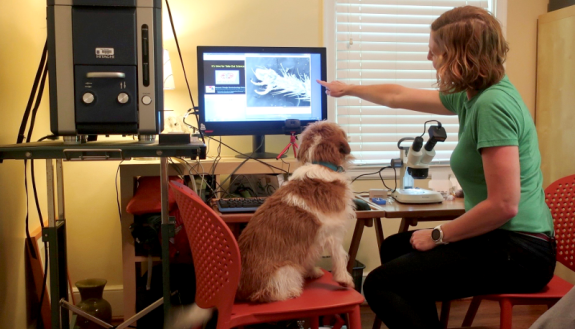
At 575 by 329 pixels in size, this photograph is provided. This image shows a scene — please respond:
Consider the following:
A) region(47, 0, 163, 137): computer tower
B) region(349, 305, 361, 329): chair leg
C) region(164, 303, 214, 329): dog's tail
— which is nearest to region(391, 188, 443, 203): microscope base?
region(349, 305, 361, 329): chair leg

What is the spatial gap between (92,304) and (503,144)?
187 centimetres

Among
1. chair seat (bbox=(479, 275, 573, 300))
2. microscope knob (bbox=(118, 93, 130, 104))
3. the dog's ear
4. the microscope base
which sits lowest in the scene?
chair seat (bbox=(479, 275, 573, 300))

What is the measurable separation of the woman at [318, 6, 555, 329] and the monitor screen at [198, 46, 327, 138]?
0.99m

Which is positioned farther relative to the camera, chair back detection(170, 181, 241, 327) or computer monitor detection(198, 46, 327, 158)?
computer monitor detection(198, 46, 327, 158)

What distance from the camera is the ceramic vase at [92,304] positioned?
219 cm

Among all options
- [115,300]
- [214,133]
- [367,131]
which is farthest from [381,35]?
[115,300]

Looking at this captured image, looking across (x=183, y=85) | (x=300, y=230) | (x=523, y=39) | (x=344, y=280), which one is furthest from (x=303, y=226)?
(x=523, y=39)

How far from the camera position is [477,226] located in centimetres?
147

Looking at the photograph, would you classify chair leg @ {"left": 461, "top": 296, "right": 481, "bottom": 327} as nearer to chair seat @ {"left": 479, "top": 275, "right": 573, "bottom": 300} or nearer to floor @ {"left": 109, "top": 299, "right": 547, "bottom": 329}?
floor @ {"left": 109, "top": 299, "right": 547, "bottom": 329}

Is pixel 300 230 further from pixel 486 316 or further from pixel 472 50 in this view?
pixel 486 316

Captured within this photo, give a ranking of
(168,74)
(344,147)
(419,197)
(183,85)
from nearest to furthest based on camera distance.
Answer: (344,147), (419,197), (168,74), (183,85)

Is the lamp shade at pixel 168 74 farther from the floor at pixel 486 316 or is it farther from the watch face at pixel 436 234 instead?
the watch face at pixel 436 234

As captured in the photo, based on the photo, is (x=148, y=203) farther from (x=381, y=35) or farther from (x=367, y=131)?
(x=381, y=35)

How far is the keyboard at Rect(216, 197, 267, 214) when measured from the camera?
1.92 metres
